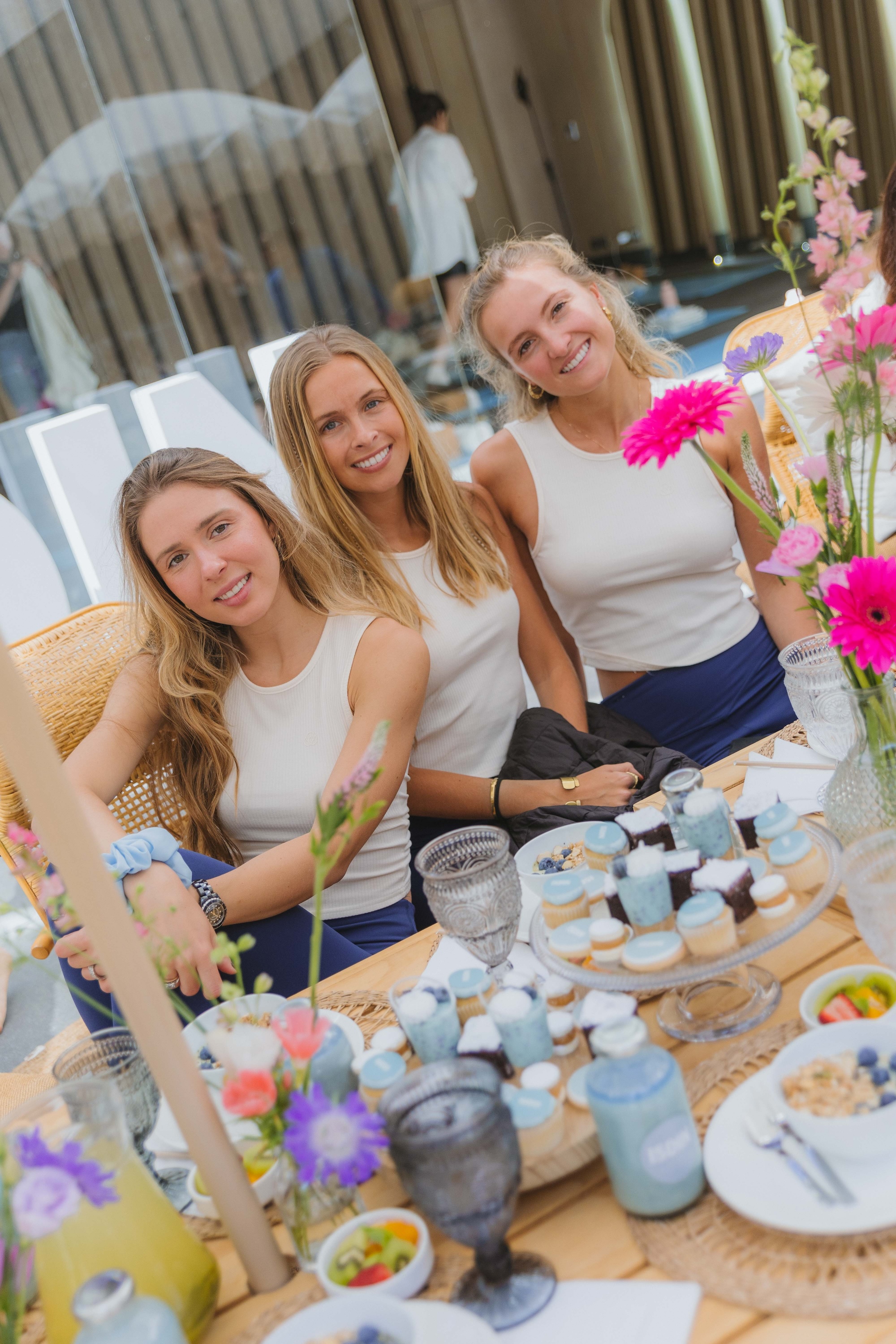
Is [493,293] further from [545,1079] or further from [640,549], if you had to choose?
[545,1079]

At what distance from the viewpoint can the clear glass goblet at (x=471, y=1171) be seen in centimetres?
68

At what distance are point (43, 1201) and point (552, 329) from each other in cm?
159

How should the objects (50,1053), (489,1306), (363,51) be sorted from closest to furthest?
(489,1306) → (50,1053) → (363,51)

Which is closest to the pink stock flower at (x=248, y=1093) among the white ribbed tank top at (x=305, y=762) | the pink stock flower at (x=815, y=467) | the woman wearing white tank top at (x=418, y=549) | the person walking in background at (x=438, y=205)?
the pink stock flower at (x=815, y=467)

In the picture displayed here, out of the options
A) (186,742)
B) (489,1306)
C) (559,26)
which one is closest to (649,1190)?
(489,1306)

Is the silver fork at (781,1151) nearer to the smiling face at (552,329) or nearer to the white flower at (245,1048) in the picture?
the white flower at (245,1048)

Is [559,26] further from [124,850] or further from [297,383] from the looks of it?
[124,850]

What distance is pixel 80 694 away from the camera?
1.87 metres

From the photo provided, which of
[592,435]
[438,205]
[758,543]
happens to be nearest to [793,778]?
[758,543]

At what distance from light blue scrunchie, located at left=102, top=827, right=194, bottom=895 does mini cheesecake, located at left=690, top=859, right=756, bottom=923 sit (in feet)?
2.30

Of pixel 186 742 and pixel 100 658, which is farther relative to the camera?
pixel 100 658

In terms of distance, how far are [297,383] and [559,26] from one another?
16.8 ft

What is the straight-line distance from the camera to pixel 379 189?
4.67 m

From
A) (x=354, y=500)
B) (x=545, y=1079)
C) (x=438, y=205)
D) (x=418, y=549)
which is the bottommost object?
(x=545, y=1079)
